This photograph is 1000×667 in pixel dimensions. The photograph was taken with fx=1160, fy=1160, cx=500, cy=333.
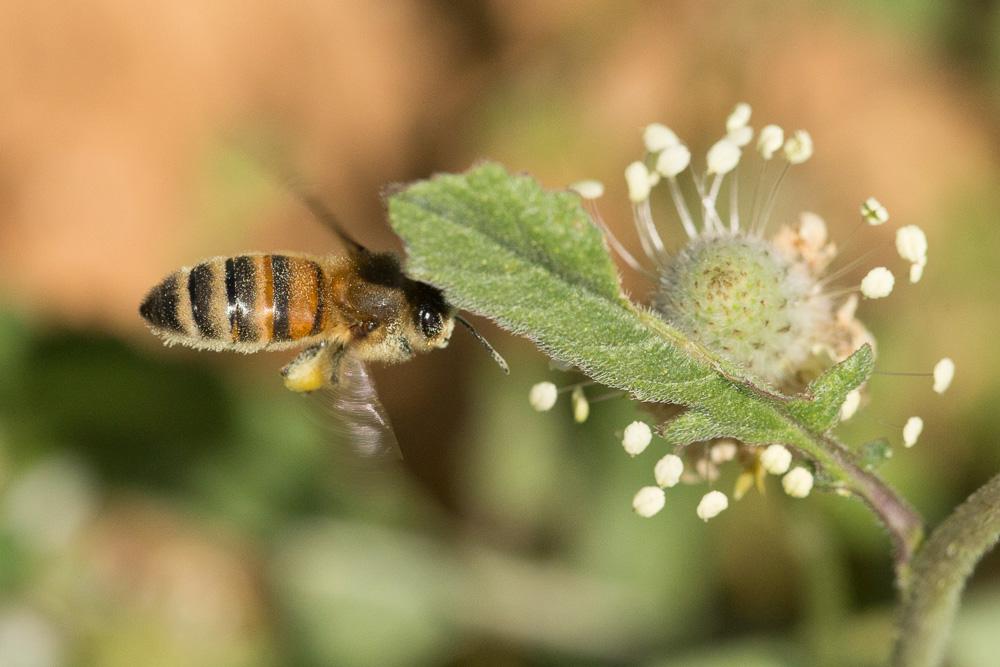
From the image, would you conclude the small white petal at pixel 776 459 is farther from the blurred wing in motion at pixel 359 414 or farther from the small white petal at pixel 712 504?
the blurred wing in motion at pixel 359 414

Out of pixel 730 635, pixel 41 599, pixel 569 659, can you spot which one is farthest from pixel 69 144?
→ pixel 730 635

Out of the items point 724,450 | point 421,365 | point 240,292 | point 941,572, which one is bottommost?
point 941,572

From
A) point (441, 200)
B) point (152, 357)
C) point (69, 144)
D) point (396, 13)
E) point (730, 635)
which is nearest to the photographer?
point (441, 200)

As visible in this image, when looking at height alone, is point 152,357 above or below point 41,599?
above

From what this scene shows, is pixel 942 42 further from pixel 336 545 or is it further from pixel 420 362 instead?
pixel 336 545

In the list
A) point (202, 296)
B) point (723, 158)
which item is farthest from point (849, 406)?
point (202, 296)

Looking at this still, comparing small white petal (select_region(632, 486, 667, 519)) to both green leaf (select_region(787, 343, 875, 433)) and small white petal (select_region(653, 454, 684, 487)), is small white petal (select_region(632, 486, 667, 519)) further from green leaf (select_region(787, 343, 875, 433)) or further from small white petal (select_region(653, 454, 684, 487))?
green leaf (select_region(787, 343, 875, 433))

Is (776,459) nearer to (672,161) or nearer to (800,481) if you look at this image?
(800,481)
